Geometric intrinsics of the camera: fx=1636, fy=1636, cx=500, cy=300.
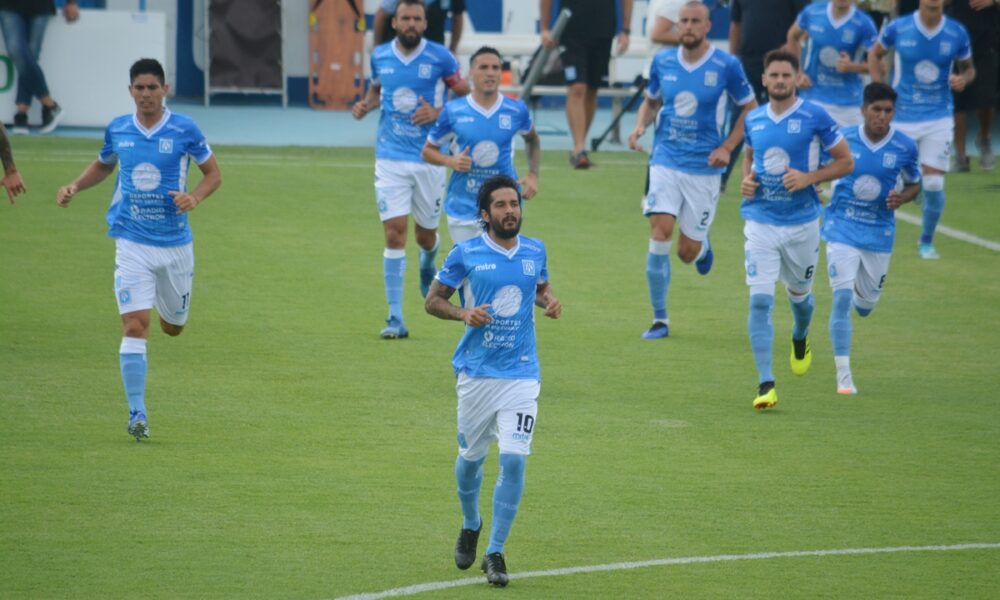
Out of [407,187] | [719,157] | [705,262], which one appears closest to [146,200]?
[407,187]

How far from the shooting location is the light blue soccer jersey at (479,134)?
39.1 ft

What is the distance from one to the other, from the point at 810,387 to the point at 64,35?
570 inches

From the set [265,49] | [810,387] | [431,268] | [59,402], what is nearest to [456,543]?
[59,402]

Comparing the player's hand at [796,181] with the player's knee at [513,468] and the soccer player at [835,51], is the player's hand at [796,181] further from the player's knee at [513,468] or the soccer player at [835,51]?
the soccer player at [835,51]

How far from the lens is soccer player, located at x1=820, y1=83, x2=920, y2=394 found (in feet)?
37.2

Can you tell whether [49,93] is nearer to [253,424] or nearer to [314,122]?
[314,122]

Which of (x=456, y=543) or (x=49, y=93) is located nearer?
(x=456, y=543)

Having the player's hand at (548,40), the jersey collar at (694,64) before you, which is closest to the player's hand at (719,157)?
the jersey collar at (694,64)

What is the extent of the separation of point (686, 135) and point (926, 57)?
433 cm

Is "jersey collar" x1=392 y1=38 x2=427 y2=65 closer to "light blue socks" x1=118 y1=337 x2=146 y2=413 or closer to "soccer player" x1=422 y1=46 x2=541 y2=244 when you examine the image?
"soccer player" x1=422 y1=46 x2=541 y2=244

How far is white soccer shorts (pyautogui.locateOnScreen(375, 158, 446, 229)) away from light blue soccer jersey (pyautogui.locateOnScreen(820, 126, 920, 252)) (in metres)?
3.27

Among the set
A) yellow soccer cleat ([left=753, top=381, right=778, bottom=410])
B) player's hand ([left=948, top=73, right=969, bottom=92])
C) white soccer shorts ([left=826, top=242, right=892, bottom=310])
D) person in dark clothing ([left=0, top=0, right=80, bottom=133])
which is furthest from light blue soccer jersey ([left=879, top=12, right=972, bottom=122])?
person in dark clothing ([left=0, top=0, right=80, bottom=133])

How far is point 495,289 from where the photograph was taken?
24.4ft

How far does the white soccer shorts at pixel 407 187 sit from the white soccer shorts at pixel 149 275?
3168 millimetres
